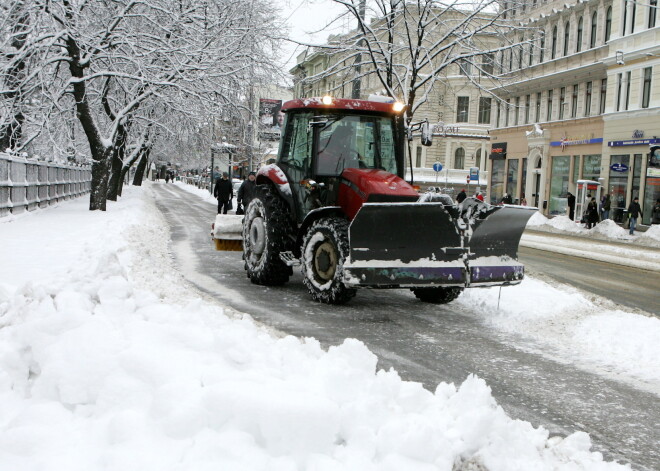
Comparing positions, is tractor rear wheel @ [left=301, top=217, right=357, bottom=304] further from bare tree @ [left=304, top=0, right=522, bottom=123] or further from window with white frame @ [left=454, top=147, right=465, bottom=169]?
window with white frame @ [left=454, top=147, right=465, bottom=169]

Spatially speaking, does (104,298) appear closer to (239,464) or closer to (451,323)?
(239,464)

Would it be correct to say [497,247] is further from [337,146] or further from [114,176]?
[114,176]

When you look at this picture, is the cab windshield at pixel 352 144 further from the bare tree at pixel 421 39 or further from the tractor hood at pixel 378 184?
the bare tree at pixel 421 39

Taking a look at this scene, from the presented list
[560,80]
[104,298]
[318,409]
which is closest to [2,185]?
[104,298]

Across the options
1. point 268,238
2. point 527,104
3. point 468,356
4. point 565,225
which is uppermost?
point 527,104

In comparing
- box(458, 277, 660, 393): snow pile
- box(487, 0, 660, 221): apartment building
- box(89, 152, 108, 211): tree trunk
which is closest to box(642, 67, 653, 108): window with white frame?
box(487, 0, 660, 221): apartment building

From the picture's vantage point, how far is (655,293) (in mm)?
11078

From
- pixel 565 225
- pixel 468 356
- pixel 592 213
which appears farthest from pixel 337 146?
pixel 565 225

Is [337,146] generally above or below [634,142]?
below

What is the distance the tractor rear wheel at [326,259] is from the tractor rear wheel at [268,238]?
834mm

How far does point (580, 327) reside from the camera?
7504 millimetres

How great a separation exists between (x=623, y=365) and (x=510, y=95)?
43023 millimetres

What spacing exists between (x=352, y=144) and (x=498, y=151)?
40.9 metres

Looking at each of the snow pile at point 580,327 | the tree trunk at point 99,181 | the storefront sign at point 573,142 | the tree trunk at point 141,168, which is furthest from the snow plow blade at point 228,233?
the tree trunk at point 141,168
